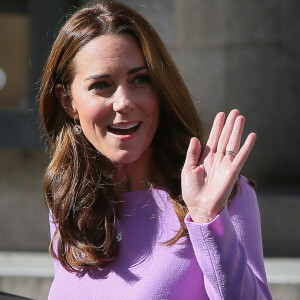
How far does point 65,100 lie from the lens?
8.98 feet

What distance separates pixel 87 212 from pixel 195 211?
566 millimetres

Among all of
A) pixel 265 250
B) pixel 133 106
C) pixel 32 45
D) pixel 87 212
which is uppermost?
pixel 133 106

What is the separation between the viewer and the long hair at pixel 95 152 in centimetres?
250

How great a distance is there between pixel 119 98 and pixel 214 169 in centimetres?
41

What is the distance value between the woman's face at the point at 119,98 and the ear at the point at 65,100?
7.3 inches

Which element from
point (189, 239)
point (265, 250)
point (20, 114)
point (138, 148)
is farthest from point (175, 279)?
point (20, 114)

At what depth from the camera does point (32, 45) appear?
6.38 metres

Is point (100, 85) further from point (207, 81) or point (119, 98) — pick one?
point (207, 81)

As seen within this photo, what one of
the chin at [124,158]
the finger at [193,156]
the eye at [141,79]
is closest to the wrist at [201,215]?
the finger at [193,156]

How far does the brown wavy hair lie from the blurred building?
3141 mm

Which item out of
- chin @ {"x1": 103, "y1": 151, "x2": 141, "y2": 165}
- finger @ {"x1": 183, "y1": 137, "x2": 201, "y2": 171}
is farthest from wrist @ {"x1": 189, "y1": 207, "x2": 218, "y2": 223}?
chin @ {"x1": 103, "y1": 151, "x2": 141, "y2": 165}

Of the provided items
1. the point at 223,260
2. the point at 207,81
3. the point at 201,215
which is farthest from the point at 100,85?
the point at 207,81

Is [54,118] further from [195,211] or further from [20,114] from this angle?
[20,114]

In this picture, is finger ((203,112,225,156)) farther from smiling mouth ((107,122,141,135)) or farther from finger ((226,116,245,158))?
smiling mouth ((107,122,141,135))
